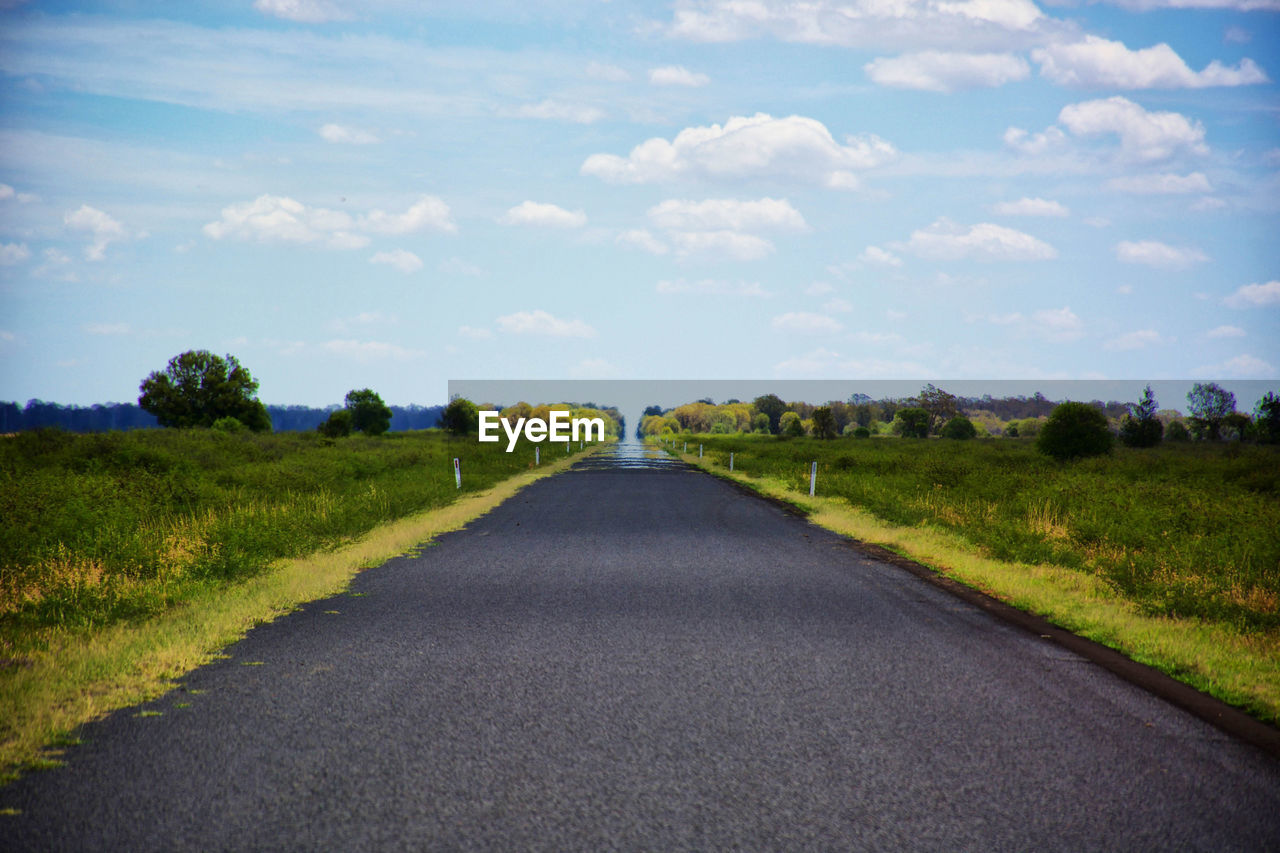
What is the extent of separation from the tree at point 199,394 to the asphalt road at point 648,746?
81593 millimetres

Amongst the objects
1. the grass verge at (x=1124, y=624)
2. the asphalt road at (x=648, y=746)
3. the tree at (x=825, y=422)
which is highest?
the tree at (x=825, y=422)

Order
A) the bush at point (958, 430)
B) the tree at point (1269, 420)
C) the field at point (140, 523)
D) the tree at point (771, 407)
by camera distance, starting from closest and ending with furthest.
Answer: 1. the field at point (140, 523)
2. the tree at point (1269, 420)
3. the bush at point (958, 430)
4. the tree at point (771, 407)

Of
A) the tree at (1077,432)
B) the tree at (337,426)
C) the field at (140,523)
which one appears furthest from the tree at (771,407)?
the field at (140,523)

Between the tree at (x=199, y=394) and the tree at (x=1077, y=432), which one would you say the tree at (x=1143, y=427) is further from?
the tree at (x=199, y=394)

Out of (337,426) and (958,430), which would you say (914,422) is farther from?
(337,426)

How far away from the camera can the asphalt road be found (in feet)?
11.8

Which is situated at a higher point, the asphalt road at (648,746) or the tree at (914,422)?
the tree at (914,422)

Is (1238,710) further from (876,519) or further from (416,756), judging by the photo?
(876,519)

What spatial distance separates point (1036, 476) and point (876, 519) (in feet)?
24.9

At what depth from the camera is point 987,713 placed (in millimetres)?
5219

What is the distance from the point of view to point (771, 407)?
170m

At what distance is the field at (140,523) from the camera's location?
334 inches

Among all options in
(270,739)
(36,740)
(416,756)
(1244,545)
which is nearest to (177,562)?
(36,740)

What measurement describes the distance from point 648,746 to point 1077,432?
3929 cm
